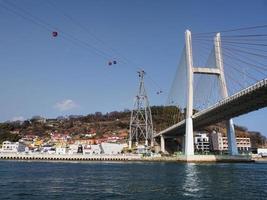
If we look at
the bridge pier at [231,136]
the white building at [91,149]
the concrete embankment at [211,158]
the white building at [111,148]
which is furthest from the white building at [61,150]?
the bridge pier at [231,136]

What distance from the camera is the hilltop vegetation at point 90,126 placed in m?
127

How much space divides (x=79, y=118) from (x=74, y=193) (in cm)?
14243

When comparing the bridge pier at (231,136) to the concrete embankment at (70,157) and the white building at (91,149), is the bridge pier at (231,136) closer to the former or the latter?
the concrete embankment at (70,157)

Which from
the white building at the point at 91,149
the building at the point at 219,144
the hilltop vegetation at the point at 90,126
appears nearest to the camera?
the white building at the point at 91,149

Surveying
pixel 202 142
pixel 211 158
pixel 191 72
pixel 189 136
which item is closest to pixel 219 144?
pixel 202 142

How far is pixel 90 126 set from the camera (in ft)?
472

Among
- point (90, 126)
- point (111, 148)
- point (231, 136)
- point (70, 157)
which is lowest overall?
point (70, 157)

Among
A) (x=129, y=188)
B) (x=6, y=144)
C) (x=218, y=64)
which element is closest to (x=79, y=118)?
(x=6, y=144)

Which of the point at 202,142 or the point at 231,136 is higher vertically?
the point at 202,142

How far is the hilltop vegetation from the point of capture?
127 metres

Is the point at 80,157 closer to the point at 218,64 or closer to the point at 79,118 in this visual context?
the point at 218,64

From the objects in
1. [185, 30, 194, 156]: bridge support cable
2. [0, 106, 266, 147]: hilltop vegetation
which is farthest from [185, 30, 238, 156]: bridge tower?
[0, 106, 266, 147]: hilltop vegetation

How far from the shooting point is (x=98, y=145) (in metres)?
92.1

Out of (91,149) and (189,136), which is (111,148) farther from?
(189,136)
